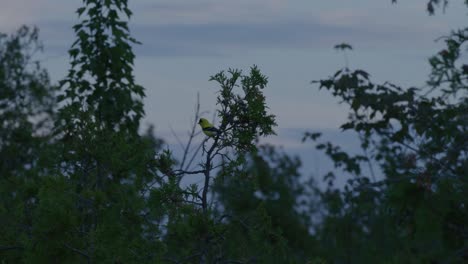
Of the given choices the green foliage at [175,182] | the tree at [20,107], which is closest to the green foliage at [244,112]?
the green foliage at [175,182]

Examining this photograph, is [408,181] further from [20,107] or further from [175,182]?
[20,107]

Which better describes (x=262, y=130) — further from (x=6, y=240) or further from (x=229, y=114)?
(x=6, y=240)

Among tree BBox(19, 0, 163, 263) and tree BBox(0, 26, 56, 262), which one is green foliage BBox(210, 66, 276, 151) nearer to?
tree BBox(19, 0, 163, 263)

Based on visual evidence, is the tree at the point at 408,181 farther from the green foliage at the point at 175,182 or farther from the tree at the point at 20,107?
the tree at the point at 20,107

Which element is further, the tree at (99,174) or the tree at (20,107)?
the tree at (20,107)

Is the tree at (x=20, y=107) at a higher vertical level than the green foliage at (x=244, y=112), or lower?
higher

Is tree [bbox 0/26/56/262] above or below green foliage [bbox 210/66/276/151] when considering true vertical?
above

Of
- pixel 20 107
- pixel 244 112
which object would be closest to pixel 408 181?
pixel 244 112

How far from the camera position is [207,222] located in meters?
7.15

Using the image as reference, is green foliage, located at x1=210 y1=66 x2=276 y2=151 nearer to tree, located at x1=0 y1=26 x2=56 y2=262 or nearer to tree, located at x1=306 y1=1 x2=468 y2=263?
tree, located at x1=306 y1=1 x2=468 y2=263

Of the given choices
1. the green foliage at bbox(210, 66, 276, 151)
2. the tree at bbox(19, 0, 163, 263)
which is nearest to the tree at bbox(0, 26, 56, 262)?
the tree at bbox(19, 0, 163, 263)

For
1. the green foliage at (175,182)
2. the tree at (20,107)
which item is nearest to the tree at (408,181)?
the green foliage at (175,182)

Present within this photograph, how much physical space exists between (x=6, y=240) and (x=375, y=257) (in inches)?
408

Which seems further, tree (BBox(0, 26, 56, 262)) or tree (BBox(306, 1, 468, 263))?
tree (BBox(0, 26, 56, 262))
